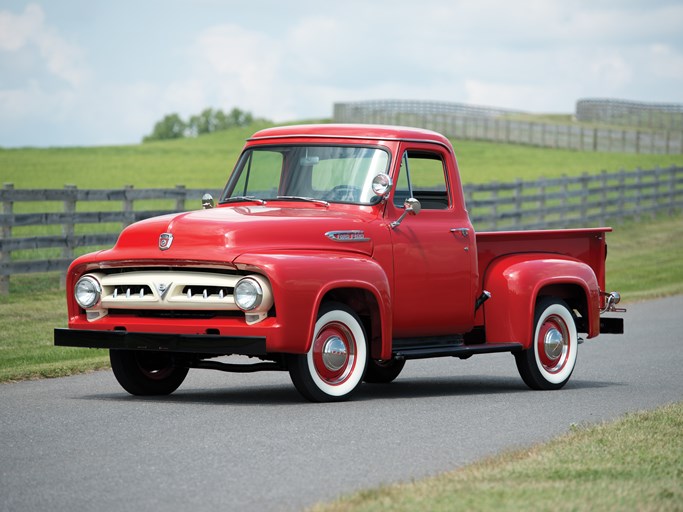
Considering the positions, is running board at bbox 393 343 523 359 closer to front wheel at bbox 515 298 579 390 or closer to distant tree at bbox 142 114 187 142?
A: front wheel at bbox 515 298 579 390

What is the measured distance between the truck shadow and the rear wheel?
10 cm

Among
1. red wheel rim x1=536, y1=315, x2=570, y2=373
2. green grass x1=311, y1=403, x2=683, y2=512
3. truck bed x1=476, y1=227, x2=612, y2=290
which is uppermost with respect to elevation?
truck bed x1=476, y1=227, x2=612, y2=290

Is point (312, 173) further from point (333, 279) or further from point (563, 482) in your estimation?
point (563, 482)

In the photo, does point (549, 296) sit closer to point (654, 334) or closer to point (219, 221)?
point (219, 221)

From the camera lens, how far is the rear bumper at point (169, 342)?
8.90 metres

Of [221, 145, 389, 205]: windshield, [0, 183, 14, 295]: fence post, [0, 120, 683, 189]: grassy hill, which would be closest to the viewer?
[221, 145, 389, 205]: windshield

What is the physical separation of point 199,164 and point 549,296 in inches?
1838

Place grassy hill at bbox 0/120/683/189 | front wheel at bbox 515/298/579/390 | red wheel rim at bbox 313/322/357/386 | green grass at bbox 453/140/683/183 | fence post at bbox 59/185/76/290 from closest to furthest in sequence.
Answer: red wheel rim at bbox 313/322/357/386, front wheel at bbox 515/298/579/390, fence post at bbox 59/185/76/290, grassy hill at bbox 0/120/683/189, green grass at bbox 453/140/683/183

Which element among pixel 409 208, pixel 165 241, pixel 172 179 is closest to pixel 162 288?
pixel 165 241

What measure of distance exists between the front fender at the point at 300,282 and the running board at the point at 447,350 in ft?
2.81

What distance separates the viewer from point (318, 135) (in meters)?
10.6

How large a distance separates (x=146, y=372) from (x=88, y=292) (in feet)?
3.20

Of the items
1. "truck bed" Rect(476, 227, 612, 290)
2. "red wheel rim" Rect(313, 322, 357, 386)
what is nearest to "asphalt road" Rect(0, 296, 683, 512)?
"red wheel rim" Rect(313, 322, 357, 386)

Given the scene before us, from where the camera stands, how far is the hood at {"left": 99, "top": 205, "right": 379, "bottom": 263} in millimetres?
9188
